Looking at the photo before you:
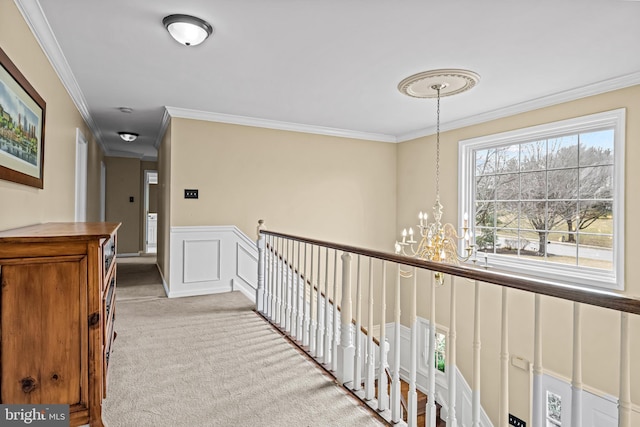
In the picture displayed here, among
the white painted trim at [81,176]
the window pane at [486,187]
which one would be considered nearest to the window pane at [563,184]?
the window pane at [486,187]

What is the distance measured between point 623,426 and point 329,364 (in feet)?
5.42

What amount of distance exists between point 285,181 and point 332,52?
8.29 ft

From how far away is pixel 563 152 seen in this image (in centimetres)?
390

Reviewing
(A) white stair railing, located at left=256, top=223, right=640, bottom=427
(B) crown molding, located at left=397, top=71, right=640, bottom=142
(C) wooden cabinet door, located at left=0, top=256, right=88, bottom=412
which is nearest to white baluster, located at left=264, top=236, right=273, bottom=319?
(A) white stair railing, located at left=256, top=223, right=640, bottom=427

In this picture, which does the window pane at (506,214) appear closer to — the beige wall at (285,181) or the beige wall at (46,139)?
the beige wall at (285,181)

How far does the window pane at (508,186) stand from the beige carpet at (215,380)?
3.26m

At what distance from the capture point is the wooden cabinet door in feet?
4.92

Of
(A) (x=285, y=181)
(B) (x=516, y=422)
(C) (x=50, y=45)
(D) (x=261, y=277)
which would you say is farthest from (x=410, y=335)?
(A) (x=285, y=181)

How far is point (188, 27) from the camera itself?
2301 millimetres

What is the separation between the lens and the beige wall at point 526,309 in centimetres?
323

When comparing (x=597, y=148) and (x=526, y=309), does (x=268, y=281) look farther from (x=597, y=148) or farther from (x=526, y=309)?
(x=597, y=148)

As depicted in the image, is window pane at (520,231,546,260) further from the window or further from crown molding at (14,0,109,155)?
crown molding at (14,0,109,155)

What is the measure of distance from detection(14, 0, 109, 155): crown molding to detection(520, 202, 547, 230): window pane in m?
4.74

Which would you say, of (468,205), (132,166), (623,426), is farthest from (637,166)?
(132,166)
